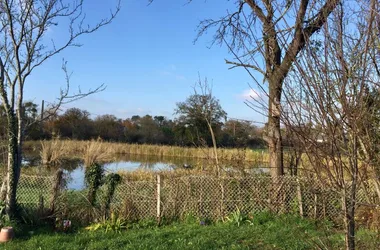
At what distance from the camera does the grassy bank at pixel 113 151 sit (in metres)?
Answer: 12.2

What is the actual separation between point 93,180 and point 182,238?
8.12 ft

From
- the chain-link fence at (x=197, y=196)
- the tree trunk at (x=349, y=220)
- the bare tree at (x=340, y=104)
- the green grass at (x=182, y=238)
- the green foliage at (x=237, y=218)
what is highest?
the bare tree at (x=340, y=104)

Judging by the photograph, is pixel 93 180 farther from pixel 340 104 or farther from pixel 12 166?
pixel 340 104

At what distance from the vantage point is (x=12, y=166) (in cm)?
668

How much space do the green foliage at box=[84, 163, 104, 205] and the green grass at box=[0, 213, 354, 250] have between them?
0.95 meters

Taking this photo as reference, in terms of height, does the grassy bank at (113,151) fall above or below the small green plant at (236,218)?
above

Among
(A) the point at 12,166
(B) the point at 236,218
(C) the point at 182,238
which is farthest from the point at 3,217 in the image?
(B) the point at 236,218

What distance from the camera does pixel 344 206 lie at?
2516mm

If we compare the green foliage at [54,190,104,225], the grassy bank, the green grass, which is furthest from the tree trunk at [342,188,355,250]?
the grassy bank

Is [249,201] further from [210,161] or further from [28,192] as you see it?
[28,192]

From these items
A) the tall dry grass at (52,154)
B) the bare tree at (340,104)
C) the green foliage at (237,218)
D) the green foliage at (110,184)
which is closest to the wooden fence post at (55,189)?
the green foliage at (110,184)

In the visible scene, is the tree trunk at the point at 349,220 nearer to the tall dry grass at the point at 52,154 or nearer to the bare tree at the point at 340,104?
the bare tree at the point at 340,104

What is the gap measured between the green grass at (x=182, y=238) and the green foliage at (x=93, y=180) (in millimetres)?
952

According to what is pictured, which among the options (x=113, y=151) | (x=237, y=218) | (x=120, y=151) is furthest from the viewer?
(x=120, y=151)
